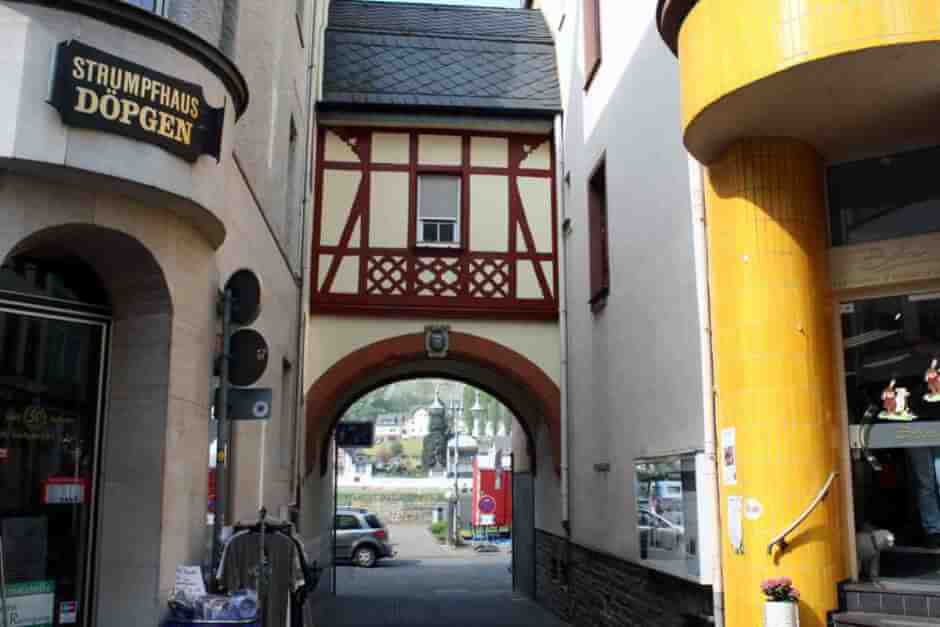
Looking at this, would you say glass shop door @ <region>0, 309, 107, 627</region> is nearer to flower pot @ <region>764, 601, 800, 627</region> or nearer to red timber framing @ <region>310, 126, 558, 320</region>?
flower pot @ <region>764, 601, 800, 627</region>

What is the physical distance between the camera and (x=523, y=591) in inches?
659

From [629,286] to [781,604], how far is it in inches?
180

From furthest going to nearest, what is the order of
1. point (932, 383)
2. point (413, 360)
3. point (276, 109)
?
1. point (413, 360)
2. point (276, 109)
3. point (932, 383)

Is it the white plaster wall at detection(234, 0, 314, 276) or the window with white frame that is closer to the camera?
the white plaster wall at detection(234, 0, 314, 276)

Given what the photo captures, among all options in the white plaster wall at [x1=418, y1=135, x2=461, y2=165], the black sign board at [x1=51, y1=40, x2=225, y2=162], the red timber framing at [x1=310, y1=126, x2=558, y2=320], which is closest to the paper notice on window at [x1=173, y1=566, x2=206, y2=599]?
the black sign board at [x1=51, y1=40, x2=225, y2=162]

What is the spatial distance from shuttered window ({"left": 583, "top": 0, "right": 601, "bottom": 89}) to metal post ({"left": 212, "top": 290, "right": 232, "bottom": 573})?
688cm

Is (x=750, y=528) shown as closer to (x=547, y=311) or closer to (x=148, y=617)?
(x=148, y=617)

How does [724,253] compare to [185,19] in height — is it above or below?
below

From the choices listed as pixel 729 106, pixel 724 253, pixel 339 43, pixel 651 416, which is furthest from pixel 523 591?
pixel 729 106

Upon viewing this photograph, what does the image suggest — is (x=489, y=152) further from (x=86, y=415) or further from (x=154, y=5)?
(x=86, y=415)

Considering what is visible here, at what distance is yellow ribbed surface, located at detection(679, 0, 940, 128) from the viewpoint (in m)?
5.25

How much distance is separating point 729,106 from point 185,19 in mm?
3803

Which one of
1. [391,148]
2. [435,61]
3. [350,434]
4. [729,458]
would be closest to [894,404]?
[729,458]

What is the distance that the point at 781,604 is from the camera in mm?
6016
